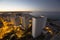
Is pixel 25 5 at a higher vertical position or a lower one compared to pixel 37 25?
higher

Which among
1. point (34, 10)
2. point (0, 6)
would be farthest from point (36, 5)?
point (0, 6)

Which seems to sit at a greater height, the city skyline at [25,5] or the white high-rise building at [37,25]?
the city skyline at [25,5]

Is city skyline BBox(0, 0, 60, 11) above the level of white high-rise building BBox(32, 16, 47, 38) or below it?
above

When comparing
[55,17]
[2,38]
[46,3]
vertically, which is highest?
[46,3]

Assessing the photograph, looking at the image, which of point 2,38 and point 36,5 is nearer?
point 2,38

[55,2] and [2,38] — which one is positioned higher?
[55,2]

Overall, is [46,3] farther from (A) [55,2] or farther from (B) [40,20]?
(B) [40,20]

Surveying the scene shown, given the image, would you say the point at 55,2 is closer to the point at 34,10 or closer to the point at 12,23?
the point at 34,10
